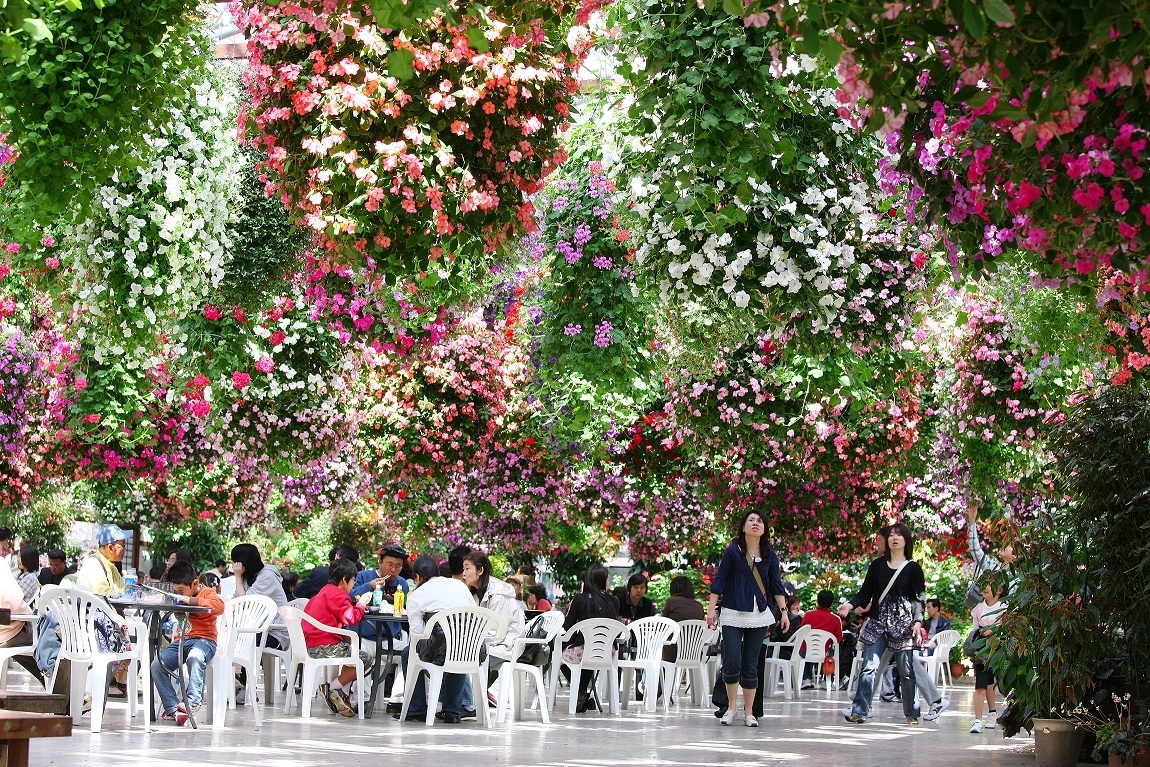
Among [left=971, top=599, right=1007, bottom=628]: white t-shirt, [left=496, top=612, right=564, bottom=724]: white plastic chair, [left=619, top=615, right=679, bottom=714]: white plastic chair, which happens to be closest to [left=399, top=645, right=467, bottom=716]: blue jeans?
[left=496, top=612, right=564, bottom=724]: white plastic chair

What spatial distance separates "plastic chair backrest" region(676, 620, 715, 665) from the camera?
1166 cm

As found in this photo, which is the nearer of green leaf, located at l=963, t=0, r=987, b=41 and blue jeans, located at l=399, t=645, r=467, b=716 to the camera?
green leaf, located at l=963, t=0, r=987, b=41

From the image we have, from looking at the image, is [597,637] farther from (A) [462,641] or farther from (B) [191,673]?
(B) [191,673]

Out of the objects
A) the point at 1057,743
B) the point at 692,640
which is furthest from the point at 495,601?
the point at 1057,743

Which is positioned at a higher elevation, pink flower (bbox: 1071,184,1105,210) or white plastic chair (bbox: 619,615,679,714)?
pink flower (bbox: 1071,184,1105,210)

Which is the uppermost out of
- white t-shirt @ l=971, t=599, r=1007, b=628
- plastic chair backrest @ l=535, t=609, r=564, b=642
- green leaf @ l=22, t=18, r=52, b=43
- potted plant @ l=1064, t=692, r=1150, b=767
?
green leaf @ l=22, t=18, r=52, b=43

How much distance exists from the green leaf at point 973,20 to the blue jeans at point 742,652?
7309 mm

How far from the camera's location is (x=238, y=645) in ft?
30.9

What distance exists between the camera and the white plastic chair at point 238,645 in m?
8.57

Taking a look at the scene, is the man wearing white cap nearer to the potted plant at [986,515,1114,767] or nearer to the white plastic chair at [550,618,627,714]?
the white plastic chair at [550,618,627,714]

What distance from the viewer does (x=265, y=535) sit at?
95.5 feet

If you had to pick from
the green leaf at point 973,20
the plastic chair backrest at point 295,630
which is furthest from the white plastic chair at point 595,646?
the green leaf at point 973,20

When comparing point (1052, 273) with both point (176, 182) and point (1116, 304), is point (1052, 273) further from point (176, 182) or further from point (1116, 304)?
point (176, 182)

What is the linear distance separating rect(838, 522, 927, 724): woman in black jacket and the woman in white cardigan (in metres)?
2.48
